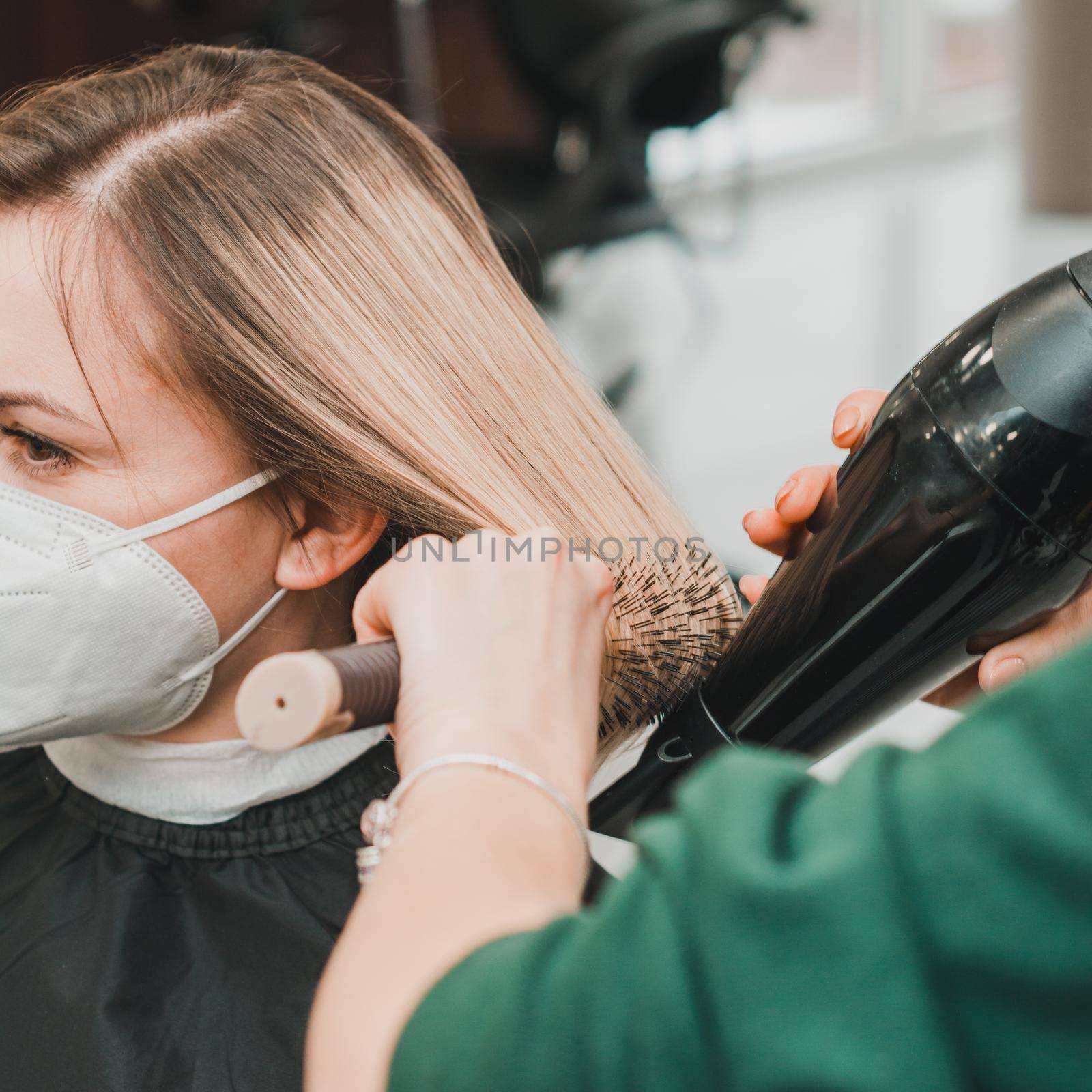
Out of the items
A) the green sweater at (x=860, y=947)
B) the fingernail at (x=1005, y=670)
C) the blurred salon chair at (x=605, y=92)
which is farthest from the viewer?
the blurred salon chair at (x=605, y=92)

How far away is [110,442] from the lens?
753 millimetres

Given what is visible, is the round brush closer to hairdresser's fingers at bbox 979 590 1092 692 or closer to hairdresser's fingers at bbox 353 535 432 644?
hairdresser's fingers at bbox 353 535 432 644

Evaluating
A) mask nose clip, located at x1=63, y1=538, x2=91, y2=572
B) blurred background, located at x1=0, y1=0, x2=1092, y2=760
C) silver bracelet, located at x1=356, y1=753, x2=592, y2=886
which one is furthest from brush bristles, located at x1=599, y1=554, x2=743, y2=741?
blurred background, located at x1=0, y1=0, x2=1092, y2=760

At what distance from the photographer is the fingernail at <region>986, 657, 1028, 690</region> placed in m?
0.69

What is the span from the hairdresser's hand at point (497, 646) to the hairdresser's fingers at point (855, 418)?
0.82ft

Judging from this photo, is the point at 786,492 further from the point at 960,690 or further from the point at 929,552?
the point at 960,690

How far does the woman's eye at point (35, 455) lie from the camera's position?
76 cm

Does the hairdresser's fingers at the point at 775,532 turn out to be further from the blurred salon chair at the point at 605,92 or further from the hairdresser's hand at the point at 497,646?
the blurred salon chair at the point at 605,92

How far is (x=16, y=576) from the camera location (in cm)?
75

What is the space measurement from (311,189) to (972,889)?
2.14ft

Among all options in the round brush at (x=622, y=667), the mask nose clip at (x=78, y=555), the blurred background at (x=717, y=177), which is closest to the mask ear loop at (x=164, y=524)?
the mask nose clip at (x=78, y=555)

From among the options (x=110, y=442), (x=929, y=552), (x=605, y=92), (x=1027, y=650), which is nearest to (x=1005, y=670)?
(x=1027, y=650)

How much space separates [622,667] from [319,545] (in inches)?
10.2

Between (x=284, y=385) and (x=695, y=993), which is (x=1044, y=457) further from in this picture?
(x=284, y=385)
